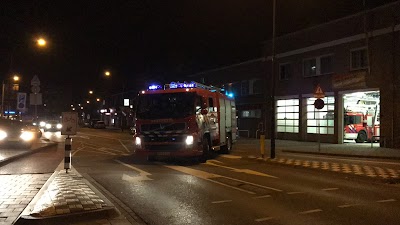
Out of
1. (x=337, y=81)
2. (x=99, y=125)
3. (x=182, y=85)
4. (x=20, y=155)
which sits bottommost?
(x=20, y=155)

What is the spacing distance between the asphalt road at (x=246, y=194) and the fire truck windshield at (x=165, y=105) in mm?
2179

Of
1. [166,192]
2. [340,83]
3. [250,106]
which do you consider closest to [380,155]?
[340,83]

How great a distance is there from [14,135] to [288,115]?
67.3 feet

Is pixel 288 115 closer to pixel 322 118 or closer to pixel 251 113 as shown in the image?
pixel 322 118

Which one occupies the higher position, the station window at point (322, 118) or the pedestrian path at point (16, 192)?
the station window at point (322, 118)

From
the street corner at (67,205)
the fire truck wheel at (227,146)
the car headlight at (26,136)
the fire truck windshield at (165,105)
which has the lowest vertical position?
the street corner at (67,205)

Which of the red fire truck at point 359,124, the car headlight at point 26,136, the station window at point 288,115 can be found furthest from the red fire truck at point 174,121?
the station window at point 288,115

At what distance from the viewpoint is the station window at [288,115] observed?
110ft

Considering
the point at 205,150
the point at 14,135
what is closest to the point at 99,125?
the point at 14,135

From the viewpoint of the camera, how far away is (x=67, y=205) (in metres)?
7.79

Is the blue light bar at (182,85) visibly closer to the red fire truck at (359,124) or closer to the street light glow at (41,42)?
the street light glow at (41,42)

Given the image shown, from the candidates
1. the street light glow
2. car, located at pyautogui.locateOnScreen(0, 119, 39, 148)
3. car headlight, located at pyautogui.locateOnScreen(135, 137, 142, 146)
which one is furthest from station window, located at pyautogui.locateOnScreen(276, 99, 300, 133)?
car, located at pyautogui.locateOnScreen(0, 119, 39, 148)

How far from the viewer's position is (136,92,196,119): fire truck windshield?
17.1 metres

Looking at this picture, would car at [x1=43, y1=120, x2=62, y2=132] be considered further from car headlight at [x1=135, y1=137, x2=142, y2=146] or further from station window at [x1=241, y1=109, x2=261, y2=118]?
car headlight at [x1=135, y1=137, x2=142, y2=146]
